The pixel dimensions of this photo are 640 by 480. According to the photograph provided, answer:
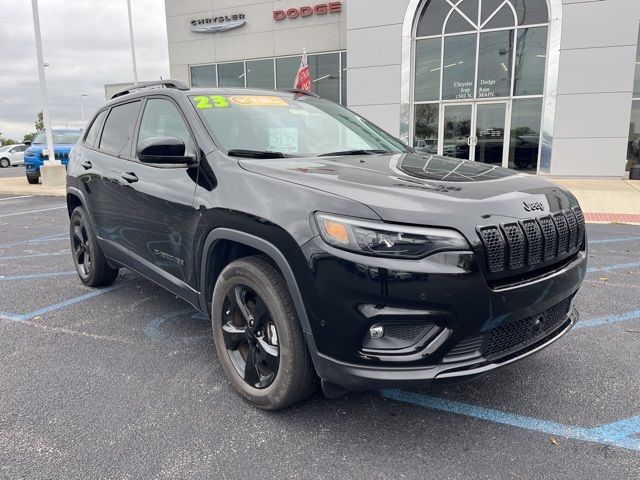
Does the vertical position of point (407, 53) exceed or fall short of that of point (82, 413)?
it exceeds it

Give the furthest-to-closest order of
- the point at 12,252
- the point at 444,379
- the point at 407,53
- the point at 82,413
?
the point at 407,53
the point at 12,252
the point at 82,413
the point at 444,379

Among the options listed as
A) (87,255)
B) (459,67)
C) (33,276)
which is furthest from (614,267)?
(459,67)

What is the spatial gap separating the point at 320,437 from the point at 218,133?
1.88m

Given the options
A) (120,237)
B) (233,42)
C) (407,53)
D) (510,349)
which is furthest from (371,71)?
(510,349)

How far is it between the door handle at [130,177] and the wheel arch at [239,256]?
1.13m

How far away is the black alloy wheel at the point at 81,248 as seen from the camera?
4883 millimetres

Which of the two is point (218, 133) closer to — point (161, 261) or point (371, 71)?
point (161, 261)

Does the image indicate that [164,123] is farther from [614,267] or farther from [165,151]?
[614,267]

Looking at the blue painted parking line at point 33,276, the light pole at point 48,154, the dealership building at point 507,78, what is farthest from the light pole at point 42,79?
the blue painted parking line at point 33,276

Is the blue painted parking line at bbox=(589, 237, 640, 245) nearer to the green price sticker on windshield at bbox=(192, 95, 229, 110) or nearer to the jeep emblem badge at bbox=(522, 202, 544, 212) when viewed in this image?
the jeep emblem badge at bbox=(522, 202, 544, 212)

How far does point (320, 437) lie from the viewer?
8.06 feet

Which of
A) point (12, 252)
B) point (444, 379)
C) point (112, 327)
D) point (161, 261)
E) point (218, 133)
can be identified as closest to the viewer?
point (444, 379)

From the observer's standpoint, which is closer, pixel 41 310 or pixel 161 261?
pixel 161 261

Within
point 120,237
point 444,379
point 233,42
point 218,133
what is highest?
point 233,42
